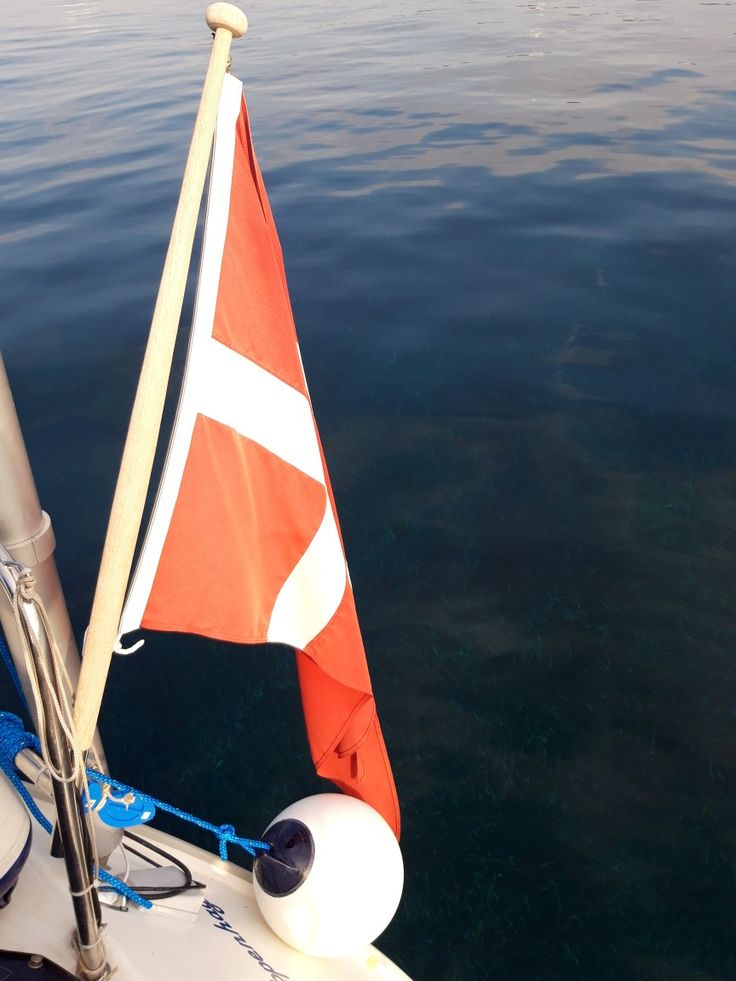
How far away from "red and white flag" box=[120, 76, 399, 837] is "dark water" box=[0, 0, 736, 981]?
1425 mm

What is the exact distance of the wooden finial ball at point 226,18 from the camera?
6.98 ft

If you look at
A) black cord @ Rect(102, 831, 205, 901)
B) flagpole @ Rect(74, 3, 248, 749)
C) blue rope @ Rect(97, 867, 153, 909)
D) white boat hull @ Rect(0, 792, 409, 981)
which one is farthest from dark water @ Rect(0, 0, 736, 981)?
flagpole @ Rect(74, 3, 248, 749)

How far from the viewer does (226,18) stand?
2137mm

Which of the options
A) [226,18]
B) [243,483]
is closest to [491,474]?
[243,483]

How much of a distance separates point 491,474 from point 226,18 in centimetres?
408

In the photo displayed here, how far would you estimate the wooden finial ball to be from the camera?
2129 millimetres

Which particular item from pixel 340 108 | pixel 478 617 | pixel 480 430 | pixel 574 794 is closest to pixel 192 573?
pixel 574 794

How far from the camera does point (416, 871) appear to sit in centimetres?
360

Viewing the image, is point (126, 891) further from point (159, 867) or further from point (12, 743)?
point (12, 743)

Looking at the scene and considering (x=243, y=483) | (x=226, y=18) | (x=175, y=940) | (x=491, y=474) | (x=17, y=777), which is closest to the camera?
(x=226, y=18)

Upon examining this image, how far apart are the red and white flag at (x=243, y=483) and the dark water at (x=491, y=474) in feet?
4.68

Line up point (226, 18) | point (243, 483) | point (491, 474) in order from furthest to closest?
point (491, 474) → point (243, 483) → point (226, 18)

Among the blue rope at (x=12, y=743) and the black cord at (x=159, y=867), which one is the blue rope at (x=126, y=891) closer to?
the black cord at (x=159, y=867)

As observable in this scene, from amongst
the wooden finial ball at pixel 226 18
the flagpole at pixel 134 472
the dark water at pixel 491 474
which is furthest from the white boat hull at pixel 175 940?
the wooden finial ball at pixel 226 18
